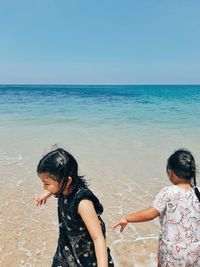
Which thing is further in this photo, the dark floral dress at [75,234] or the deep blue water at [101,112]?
the deep blue water at [101,112]

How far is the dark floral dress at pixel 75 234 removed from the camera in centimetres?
214

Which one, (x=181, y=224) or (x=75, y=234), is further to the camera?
(x=181, y=224)

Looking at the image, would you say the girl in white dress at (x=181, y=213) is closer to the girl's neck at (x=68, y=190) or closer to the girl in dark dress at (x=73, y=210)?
the girl in dark dress at (x=73, y=210)

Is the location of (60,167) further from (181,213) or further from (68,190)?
(181,213)

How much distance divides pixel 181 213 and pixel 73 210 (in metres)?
0.89

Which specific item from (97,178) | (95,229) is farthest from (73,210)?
(97,178)

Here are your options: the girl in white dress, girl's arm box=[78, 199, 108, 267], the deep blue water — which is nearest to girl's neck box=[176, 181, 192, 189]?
the girl in white dress

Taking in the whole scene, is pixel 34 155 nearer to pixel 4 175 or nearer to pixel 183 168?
pixel 4 175

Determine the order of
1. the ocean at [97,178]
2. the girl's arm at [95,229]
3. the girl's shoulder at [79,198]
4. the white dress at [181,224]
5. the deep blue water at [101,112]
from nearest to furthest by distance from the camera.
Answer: the girl's arm at [95,229], the girl's shoulder at [79,198], the white dress at [181,224], the ocean at [97,178], the deep blue water at [101,112]

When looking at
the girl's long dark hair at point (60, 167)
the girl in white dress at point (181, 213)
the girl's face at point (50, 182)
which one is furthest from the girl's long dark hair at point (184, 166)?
the girl's face at point (50, 182)

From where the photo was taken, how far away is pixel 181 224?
2539mm

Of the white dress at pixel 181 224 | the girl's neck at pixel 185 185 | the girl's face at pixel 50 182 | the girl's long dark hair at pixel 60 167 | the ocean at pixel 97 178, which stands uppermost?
the girl's long dark hair at pixel 60 167

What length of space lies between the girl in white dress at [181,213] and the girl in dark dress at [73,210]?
57cm

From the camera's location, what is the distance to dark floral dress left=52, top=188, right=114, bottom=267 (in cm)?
214
